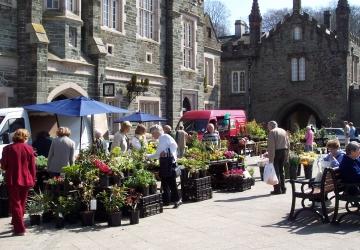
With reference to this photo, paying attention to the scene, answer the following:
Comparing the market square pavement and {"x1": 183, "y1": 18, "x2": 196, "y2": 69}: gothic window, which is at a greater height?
{"x1": 183, "y1": 18, "x2": 196, "y2": 69}: gothic window

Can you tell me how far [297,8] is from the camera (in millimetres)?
43875

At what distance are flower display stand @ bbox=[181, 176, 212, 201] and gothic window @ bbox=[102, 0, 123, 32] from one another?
11367mm

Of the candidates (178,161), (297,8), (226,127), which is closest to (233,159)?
(178,161)

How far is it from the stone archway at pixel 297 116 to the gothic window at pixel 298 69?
212 cm

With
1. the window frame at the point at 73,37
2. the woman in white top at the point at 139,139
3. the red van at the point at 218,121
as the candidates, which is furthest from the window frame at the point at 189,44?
the woman in white top at the point at 139,139

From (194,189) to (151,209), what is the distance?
1885mm

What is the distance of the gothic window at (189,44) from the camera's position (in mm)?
27625

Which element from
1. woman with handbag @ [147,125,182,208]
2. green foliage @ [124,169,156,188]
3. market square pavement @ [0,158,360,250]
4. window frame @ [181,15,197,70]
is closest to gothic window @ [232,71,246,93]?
window frame @ [181,15,197,70]

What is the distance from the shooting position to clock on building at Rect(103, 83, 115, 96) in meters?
20.0

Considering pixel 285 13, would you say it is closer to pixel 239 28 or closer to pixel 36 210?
pixel 239 28

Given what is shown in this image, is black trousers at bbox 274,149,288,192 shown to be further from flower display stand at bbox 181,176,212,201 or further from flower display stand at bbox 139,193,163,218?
flower display stand at bbox 139,193,163,218

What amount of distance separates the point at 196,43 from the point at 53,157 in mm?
19005

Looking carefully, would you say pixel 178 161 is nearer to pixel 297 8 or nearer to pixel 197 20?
pixel 197 20

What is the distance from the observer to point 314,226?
8.88 m
